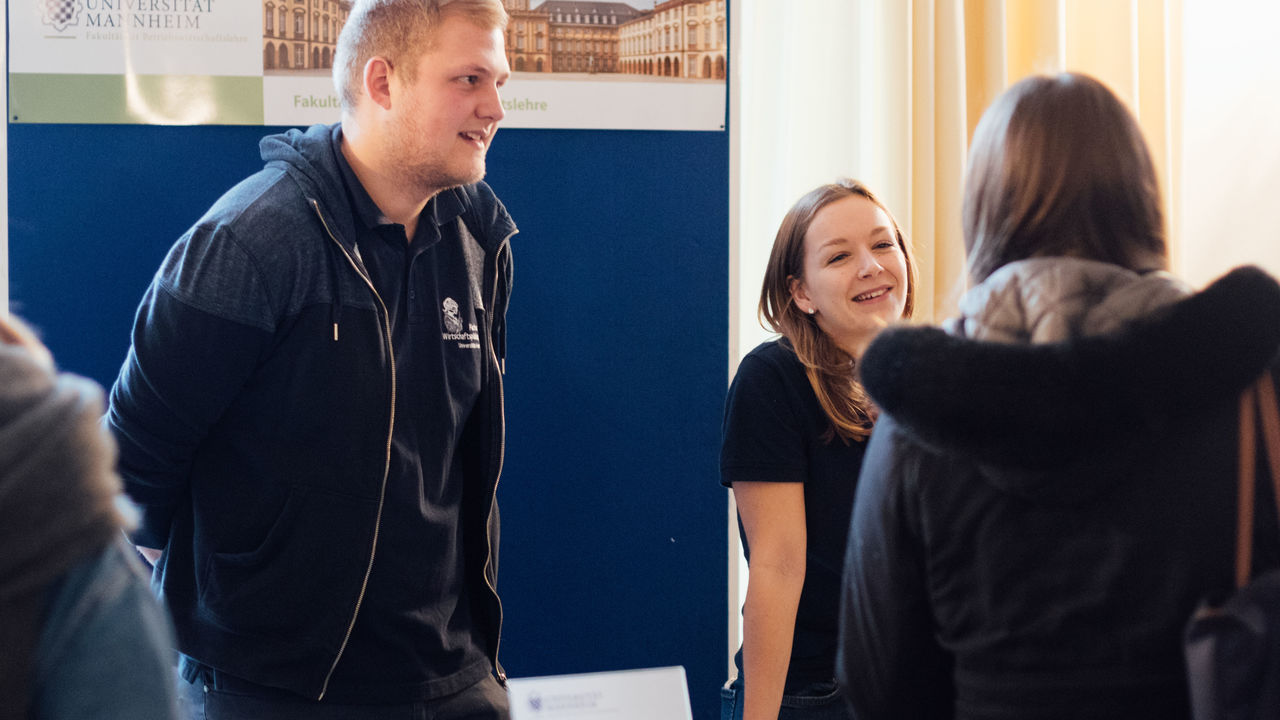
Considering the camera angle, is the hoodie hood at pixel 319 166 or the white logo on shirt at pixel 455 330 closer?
the hoodie hood at pixel 319 166

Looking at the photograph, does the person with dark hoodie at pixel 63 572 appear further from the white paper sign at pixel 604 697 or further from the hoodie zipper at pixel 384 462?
the hoodie zipper at pixel 384 462

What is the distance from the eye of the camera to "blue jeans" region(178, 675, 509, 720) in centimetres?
172

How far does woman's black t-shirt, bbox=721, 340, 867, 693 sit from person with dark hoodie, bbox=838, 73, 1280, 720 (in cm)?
58

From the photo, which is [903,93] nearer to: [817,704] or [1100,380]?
[817,704]

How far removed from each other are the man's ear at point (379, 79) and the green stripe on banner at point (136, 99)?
0.66m

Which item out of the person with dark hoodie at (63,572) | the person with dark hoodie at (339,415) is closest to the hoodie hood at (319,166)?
the person with dark hoodie at (339,415)

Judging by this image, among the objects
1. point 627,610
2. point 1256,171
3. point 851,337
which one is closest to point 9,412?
point 851,337

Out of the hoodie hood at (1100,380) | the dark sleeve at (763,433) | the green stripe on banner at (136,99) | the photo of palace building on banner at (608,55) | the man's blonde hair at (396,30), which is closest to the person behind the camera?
the hoodie hood at (1100,380)

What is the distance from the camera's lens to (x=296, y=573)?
170cm

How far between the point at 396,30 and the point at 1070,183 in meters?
1.21

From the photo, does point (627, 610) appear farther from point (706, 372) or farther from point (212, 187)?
point (212, 187)

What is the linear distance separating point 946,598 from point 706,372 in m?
1.52

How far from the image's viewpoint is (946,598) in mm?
1119

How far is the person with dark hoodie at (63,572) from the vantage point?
76 centimetres
